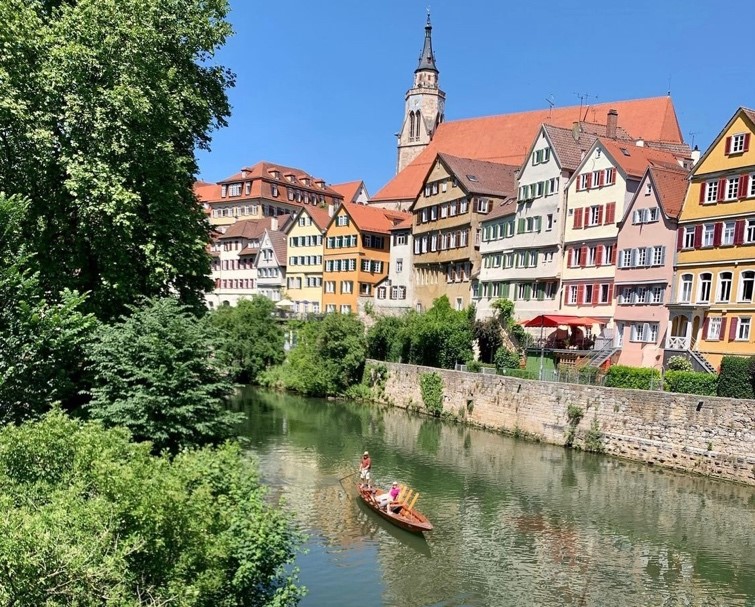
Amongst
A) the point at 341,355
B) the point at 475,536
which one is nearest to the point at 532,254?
the point at 341,355

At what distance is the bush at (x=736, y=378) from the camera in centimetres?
2572

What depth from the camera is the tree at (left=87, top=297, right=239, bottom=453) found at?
1336cm

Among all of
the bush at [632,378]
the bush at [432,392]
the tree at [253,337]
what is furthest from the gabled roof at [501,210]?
the tree at [253,337]

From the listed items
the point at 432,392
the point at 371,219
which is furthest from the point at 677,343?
the point at 371,219

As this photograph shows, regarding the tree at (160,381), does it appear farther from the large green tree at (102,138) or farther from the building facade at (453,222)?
the building facade at (453,222)

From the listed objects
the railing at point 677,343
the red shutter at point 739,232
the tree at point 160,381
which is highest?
the red shutter at point 739,232

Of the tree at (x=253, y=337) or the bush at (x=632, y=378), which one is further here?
the tree at (x=253, y=337)

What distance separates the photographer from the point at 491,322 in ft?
139

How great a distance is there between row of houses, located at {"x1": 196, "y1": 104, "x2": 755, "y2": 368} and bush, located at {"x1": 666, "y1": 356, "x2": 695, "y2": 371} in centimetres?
46

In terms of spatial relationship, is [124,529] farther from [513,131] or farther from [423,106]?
[423,106]

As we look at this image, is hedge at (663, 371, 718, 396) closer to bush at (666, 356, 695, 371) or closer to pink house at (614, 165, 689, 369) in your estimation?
bush at (666, 356, 695, 371)

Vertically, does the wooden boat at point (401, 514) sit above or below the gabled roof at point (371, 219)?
below

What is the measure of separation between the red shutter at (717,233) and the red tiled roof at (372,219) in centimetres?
3299

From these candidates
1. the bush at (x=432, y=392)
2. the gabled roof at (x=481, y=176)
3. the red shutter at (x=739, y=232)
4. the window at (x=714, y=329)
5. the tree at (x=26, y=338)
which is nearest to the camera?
the tree at (x=26, y=338)
